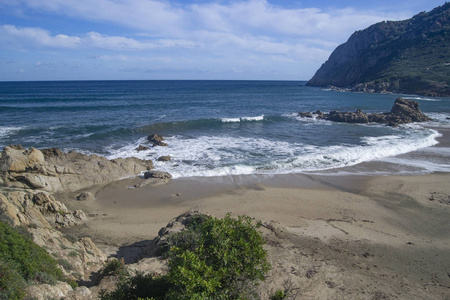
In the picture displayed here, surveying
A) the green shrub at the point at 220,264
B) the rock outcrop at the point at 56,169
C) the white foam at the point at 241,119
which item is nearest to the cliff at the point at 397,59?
the white foam at the point at 241,119

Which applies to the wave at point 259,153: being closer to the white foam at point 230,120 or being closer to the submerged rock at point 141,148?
the submerged rock at point 141,148

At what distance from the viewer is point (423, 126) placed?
3556cm

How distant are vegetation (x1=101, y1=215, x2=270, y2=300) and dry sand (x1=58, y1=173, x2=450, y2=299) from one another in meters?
2.37

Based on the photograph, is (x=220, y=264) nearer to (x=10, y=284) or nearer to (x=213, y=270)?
(x=213, y=270)

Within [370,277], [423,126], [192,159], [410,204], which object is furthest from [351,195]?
[423,126]

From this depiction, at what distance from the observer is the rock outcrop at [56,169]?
15062 millimetres

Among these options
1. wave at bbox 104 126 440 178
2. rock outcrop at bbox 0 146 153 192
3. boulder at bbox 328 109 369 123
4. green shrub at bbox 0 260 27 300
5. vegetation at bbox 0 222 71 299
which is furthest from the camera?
boulder at bbox 328 109 369 123

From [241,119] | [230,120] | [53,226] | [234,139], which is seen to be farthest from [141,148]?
[241,119]

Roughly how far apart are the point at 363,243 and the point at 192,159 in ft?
44.0

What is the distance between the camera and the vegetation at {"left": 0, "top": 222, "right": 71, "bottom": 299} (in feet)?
18.3

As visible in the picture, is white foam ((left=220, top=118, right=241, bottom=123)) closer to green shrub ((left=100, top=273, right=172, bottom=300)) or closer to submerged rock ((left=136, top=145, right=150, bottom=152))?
submerged rock ((left=136, top=145, right=150, bottom=152))

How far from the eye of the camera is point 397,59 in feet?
321

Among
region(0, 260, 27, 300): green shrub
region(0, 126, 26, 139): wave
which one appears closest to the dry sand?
region(0, 260, 27, 300): green shrub

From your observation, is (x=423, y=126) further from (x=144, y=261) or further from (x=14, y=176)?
(x=14, y=176)
